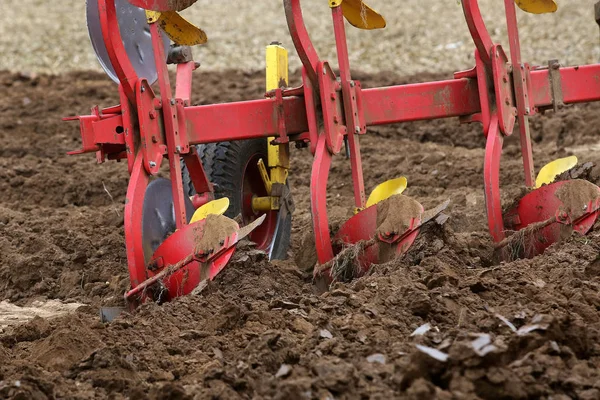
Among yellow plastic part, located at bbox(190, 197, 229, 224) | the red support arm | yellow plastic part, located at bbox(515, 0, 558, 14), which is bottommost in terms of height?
yellow plastic part, located at bbox(190, 197, 229, 224)

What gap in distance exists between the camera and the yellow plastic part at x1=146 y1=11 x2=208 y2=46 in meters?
6.55

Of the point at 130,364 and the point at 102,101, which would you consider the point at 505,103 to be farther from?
the point at 102,101

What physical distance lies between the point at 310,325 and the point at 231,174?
2.70m

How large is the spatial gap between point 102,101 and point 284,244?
22.0ft

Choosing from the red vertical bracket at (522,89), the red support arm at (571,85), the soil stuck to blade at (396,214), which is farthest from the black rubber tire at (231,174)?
the red support arm at (571,85)

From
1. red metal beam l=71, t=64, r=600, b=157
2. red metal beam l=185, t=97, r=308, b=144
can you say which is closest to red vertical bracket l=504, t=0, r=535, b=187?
red metal beam l=71, t=64, r=600, b=157

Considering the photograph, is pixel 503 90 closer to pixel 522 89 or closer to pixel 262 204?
pixel 522 89

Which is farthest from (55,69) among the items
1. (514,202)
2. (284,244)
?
(514,202)

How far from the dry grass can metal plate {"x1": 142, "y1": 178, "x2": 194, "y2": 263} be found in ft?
29.2

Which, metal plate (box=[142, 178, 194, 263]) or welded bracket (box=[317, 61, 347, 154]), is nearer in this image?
metal plate (box=[142, 178, 194, 263])

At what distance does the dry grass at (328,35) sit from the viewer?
15.3 m

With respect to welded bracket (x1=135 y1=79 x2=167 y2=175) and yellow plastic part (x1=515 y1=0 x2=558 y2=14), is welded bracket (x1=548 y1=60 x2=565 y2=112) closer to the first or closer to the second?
yellow plastic part (x1=515 y1=0 x2=558 y2=14)

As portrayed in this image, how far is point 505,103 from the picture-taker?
6.38 m

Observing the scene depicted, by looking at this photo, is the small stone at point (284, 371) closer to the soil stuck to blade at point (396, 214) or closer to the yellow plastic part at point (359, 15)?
the soil stuck to blade at point (396, 214)
